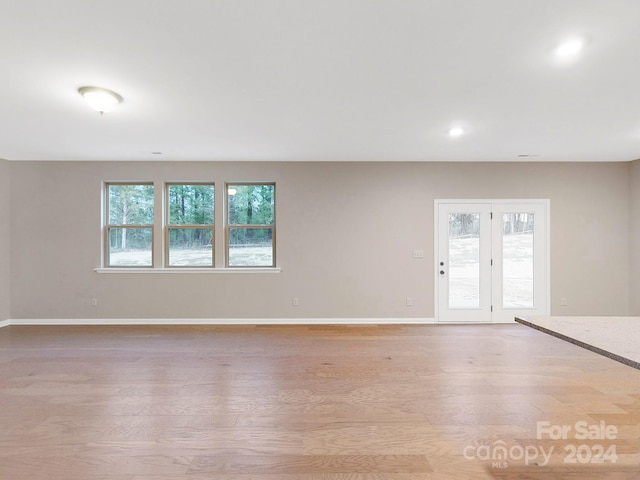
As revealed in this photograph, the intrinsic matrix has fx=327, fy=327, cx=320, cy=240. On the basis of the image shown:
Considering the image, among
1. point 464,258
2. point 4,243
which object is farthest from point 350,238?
point 4,243

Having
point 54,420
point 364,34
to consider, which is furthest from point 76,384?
point 364,34

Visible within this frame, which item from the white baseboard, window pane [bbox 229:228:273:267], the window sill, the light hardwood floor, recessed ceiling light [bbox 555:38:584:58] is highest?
recessed ceiling light [bbox 555:38:584:58]

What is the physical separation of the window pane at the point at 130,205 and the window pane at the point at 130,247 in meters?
0.14

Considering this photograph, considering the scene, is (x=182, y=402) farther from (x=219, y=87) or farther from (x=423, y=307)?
(x=423, y=307)

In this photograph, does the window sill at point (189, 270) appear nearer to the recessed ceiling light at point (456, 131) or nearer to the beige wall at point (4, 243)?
the beige wall at point (4, 243)

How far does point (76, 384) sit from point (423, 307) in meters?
4.44

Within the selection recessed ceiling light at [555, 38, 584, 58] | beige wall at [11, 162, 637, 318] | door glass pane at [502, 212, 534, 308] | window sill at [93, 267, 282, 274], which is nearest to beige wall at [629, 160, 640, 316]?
beige wall at [11, 162, 637, 318]

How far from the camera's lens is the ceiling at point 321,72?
1.79 metres

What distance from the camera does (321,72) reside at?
2.41 meters

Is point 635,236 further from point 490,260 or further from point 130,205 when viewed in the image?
point 130,205

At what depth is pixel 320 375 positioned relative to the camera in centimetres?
316

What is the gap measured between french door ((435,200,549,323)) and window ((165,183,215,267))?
3655 millimetres

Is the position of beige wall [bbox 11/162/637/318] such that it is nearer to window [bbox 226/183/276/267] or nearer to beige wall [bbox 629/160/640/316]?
beige wall [bbox 629/160/640/316]

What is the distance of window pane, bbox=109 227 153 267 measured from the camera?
5258 mm
